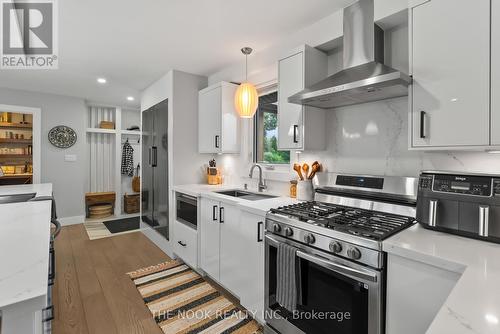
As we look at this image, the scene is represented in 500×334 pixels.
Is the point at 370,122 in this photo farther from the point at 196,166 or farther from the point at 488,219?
the point at 196,166

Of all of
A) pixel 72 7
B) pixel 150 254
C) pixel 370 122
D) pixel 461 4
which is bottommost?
pixel 150 254

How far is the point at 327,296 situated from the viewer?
4.64 feet

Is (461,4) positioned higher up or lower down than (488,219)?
higher up

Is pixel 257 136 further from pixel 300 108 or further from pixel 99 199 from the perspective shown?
pixel 99 199

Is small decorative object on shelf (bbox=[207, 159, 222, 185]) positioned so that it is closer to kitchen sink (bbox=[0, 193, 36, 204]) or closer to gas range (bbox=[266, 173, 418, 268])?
gas range (bbox=[266, 173, 418, 268])

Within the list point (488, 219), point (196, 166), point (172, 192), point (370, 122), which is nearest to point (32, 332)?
point (488, 219)

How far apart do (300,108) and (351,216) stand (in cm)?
95

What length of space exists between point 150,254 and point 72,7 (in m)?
2.83

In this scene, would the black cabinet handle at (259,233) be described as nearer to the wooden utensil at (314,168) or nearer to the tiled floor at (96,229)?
the wooden utensil at (314,168)

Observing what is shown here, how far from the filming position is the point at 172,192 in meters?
3.29

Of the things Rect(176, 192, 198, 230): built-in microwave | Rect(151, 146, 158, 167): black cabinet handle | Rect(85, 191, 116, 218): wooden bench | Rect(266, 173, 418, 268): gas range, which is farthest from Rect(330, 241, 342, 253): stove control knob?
Rect(85, 191, 116, 218): wooden bench

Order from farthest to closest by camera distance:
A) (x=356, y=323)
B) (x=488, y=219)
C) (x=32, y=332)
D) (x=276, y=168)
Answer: (x=276, y=168) < (x=356, y=323) < (x=488, y=219) < (x=32, y=332)

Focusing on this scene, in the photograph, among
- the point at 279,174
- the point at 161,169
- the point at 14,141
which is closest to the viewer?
the point at 279,174

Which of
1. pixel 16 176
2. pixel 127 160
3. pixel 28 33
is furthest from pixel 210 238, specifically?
pixel 16 176
